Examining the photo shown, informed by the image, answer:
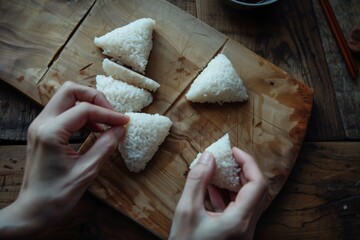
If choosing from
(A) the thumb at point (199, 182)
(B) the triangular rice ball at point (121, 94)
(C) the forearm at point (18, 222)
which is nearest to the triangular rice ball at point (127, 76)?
(B) the triangular rice ball at point (121, 94)

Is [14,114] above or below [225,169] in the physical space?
above

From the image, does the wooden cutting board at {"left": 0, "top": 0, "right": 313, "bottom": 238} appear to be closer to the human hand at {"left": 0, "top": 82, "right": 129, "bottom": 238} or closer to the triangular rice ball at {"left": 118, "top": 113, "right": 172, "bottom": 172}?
the triangular rice ball at {"left": 118, "top": 113, "right": 172, "bottom": 172}

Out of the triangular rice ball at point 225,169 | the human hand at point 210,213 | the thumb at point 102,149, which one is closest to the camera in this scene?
the human hand at point 210,213

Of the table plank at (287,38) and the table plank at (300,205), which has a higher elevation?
the table plank at (287,38)

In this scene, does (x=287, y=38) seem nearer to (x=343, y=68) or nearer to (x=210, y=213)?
(x=343, y=68)

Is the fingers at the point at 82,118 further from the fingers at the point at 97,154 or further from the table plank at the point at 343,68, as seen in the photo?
the table plank at the point at 343,68

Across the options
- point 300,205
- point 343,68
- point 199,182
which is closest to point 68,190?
point 199,182
